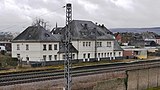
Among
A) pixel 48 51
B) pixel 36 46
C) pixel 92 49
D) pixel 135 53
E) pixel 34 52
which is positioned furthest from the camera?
pixel 135 53

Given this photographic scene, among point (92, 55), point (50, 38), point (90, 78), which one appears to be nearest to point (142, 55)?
point (92, 55)

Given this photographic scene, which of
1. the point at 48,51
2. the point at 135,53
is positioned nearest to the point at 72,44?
the point at 48,51

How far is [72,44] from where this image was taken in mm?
55188

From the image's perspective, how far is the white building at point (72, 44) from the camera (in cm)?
5012

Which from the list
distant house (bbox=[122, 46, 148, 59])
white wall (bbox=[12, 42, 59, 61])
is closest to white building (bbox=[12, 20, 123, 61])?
white wall (bbox=[12, 42, 59, 61])

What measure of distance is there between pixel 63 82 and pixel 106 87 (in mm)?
6042

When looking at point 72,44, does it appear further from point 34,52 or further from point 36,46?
point 34,52

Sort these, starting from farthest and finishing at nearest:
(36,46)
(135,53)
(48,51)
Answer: (135,53), (48,51), (36,46)

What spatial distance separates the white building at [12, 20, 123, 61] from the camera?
164 ft

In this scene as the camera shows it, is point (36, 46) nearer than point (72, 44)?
Yes

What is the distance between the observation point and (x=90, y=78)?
96.5 feet

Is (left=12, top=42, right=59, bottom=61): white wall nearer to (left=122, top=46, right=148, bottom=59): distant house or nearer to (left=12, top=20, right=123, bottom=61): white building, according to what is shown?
(left=12, top=20, right=123, bottom=61): white building

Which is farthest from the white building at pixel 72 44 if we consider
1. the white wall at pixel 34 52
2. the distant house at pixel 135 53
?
the distant house at pixel 135 53

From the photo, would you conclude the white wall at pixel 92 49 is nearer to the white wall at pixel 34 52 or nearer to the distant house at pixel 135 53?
the white wall at pixel 34 52
